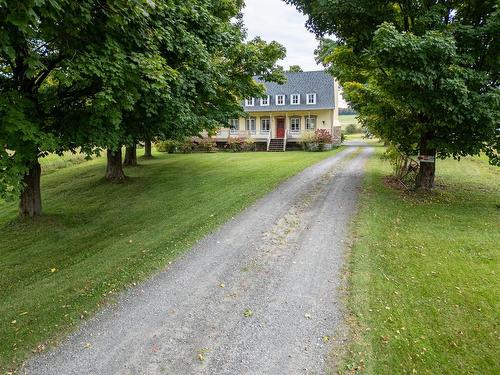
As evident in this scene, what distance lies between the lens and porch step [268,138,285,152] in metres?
31.9

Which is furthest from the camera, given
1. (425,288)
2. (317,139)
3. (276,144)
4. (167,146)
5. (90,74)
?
(276,144)

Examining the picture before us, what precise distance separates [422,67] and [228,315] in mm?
7767

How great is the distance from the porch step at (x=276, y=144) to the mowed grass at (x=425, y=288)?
21.7m

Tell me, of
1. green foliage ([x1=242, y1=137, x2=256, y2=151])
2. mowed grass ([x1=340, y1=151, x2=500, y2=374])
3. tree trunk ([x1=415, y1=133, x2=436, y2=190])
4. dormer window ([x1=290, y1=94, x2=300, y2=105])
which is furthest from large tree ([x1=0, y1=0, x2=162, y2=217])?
dormer window ([x1=290, y1=94, x2=300, y2=105])

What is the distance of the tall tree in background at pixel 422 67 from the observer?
8.58 m

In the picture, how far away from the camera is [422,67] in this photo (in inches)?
340

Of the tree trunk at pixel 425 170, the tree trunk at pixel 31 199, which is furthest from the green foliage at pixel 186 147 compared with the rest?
the tree trunk at pixel 425 170

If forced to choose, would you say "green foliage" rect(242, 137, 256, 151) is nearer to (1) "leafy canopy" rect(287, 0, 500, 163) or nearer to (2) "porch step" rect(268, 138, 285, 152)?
(2) "porch step" rect(268, 138, 285, 152)

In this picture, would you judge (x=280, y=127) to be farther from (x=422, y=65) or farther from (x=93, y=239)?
(x=93, y=239)

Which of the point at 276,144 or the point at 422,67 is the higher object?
the point at 422,67

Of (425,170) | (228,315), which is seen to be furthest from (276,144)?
(228,315)

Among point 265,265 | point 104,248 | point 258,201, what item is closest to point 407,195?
point 258,201

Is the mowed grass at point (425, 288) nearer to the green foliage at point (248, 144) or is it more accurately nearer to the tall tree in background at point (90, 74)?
the tall tree in background at point (90, 74)

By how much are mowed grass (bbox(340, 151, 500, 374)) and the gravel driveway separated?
0.49 meters
